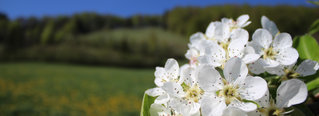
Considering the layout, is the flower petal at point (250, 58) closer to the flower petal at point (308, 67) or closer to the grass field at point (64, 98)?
the flower petal at point (308, 67)

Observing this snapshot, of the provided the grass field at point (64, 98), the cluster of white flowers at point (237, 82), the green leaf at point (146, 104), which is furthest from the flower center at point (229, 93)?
the grass field at point (64, 98)

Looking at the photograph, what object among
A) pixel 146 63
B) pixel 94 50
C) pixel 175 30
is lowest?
pixel 146 63

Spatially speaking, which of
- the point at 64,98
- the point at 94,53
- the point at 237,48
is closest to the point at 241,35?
the point at 237,48

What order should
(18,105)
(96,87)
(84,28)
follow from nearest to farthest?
(18,105), (96,87), (84,28)

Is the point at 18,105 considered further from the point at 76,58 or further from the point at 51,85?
the point at 76,58

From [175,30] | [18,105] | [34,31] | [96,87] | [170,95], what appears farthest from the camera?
[175,30]

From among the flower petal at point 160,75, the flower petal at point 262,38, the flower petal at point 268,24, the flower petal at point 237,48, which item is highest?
the flower petal at point 268,24

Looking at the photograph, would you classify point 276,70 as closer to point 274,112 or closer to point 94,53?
point 274,112

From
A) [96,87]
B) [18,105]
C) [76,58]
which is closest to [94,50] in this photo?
[76,58]
